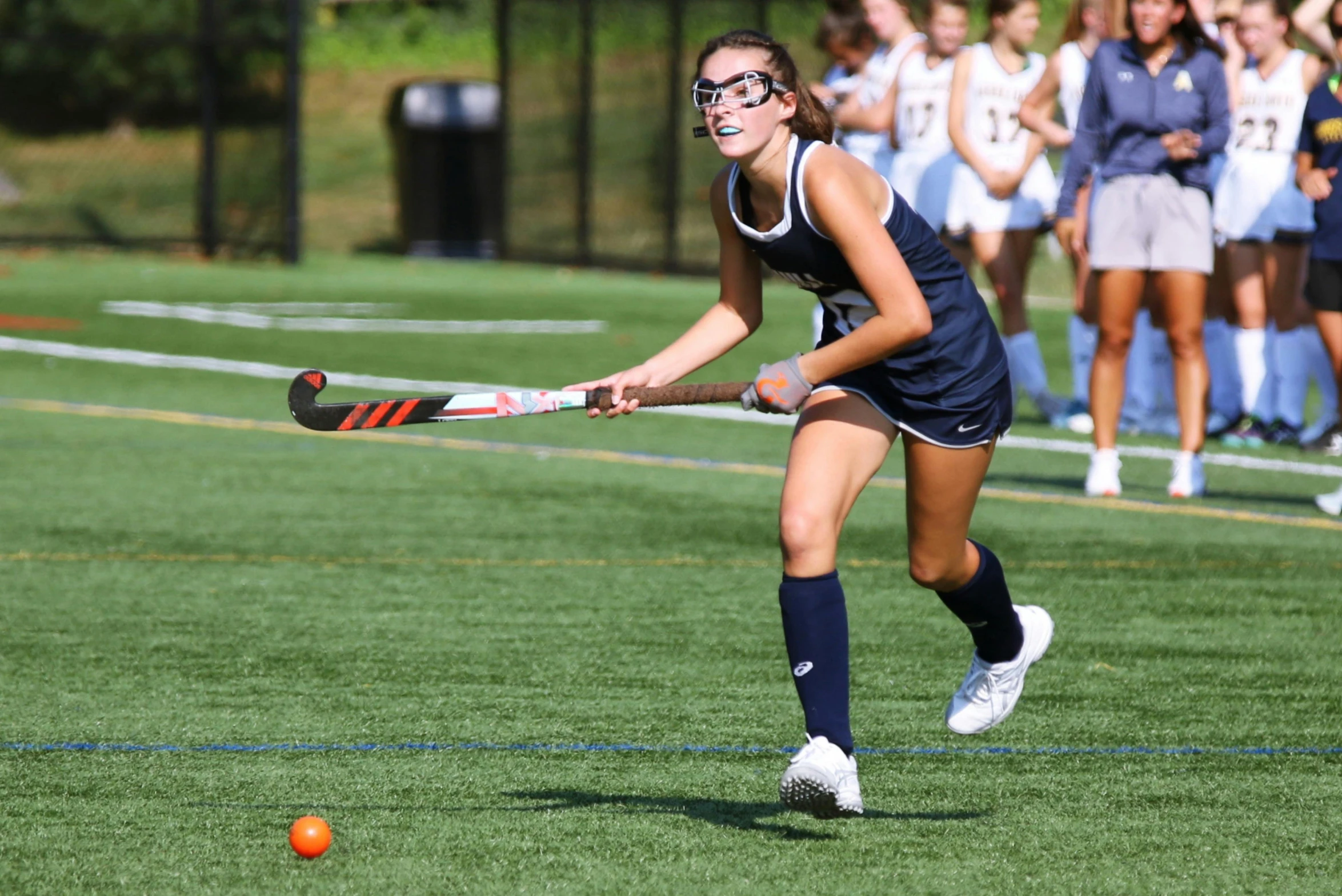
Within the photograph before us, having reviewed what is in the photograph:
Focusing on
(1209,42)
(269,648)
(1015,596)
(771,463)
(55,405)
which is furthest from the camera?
(55,405)

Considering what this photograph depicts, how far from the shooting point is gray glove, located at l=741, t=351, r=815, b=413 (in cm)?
414

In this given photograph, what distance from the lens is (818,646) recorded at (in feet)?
13.7

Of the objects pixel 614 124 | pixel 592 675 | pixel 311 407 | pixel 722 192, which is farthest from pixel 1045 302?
pixel 311 407

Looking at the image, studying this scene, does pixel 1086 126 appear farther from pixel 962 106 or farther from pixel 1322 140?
pixel 962 106

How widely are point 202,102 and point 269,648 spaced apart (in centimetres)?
1730

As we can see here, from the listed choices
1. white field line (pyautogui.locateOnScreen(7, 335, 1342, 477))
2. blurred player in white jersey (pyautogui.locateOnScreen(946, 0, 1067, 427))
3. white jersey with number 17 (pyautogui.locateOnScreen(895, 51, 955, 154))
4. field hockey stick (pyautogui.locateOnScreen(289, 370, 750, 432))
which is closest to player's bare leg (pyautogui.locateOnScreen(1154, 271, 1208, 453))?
white field line (pyautogui.locateOnScreen(7, 335, 1342, 477))

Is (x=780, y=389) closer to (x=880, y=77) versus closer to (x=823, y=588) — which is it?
(x=823, y=588)

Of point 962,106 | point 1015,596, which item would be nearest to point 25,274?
point 962,106

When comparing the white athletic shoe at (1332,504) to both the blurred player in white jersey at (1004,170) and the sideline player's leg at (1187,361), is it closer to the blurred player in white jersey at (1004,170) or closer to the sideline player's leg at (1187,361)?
the sideline player's leg at (1187,361)

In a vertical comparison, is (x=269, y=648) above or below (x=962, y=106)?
below

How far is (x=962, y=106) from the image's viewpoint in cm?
1028

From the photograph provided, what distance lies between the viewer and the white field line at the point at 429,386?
9.91 metres

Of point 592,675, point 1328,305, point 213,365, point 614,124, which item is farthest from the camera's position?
point 614,124

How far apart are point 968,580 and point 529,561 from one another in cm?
273
